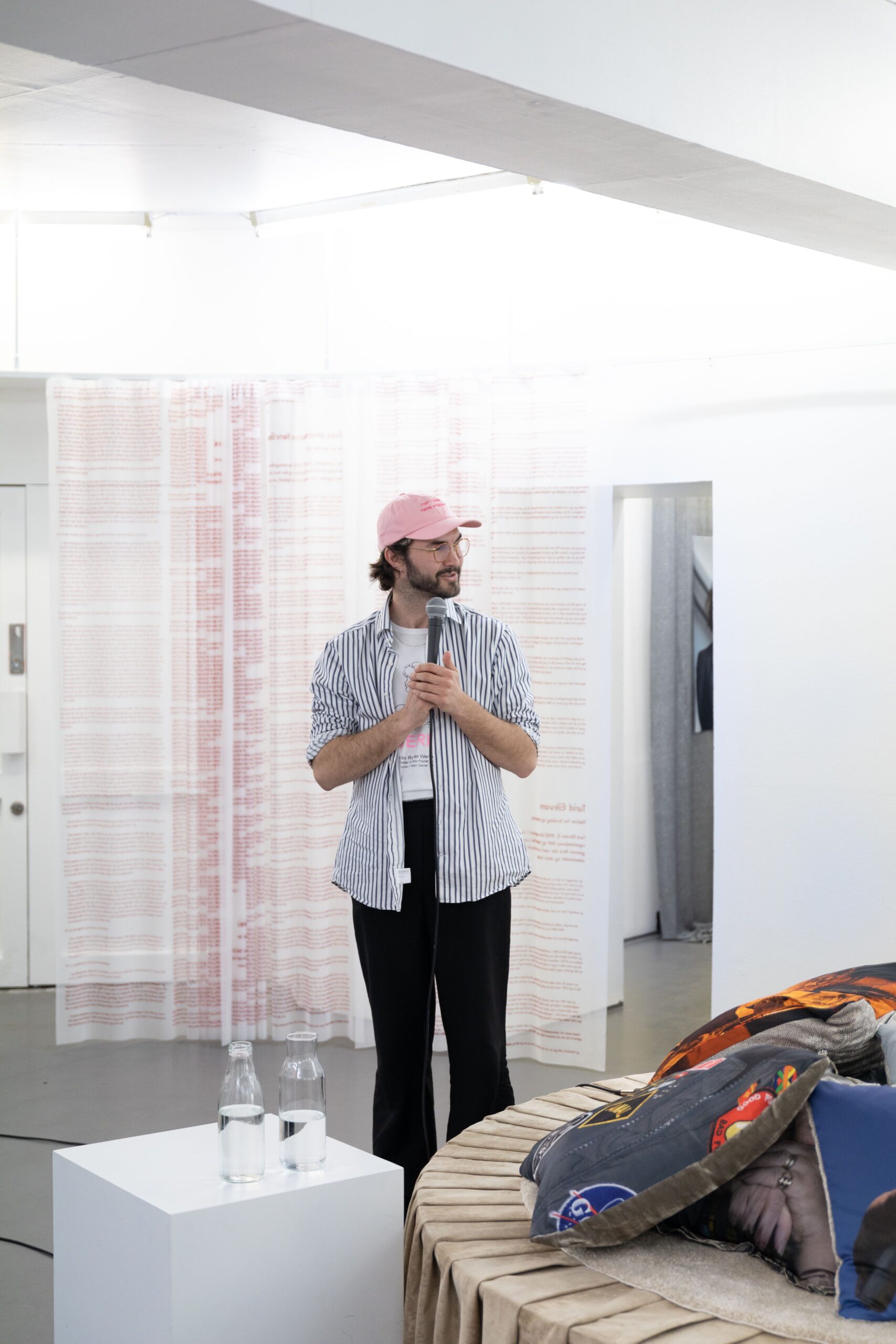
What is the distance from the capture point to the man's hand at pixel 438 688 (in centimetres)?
303

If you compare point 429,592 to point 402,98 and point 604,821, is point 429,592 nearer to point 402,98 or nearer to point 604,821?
point 402,98

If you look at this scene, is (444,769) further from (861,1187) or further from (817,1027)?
(861,1187)

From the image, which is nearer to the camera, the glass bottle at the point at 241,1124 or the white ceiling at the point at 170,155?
the glass bottle at the point at 241,1124

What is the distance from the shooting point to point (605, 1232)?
191cm

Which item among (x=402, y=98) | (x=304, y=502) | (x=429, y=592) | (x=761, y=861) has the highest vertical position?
(x=402, y=98)

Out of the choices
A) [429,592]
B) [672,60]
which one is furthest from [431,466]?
[672,60]

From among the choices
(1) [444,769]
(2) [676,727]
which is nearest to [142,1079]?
(1) [444,769]

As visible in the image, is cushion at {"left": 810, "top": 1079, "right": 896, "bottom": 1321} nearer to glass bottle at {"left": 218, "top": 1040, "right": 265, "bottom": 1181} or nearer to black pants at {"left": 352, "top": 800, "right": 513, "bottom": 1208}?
glass bottle at {"left": 218, "top": 1040, "right": 265, "bottom": 1181}

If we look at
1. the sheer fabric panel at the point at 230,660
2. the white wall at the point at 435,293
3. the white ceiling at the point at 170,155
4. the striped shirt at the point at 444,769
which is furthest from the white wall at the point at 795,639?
the striped shirt at the point at 444,769

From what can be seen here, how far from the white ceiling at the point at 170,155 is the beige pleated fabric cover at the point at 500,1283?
227 cm

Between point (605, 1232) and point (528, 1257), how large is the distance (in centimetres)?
12

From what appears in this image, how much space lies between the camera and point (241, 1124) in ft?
7.00

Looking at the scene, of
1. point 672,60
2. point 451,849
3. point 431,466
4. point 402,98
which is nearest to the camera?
point 402,98

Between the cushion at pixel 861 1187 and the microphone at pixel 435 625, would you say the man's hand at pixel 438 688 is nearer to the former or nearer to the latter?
the microphone at pixel 435 625
